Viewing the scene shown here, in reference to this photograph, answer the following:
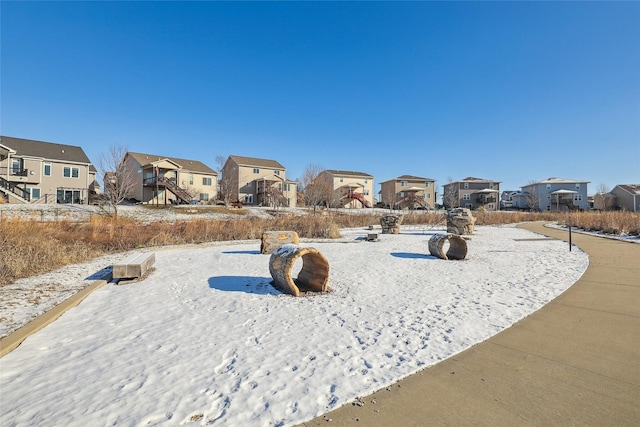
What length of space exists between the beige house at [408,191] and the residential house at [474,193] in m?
4.32

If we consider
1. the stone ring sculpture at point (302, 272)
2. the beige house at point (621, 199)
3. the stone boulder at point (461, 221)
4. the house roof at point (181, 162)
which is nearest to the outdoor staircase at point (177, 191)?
the house roof at point (181, 162)

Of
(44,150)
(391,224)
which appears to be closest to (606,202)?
(391,224)

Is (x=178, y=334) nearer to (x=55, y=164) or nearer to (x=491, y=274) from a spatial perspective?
(x=491, y=274)

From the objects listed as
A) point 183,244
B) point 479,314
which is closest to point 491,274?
point 479,314

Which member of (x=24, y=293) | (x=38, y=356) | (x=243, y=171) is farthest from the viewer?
(x=243, y=171)

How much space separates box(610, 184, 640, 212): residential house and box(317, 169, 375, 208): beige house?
3939 centimetres

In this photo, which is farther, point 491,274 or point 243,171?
point 243,171

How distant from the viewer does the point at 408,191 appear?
56.8m

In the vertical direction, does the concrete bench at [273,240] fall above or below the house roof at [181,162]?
below

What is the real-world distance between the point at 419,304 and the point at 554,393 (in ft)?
8.43

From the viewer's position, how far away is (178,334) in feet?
13.3

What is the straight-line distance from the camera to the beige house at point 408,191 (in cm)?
5564

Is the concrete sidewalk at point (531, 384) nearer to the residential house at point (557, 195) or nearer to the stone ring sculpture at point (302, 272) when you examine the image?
the stone ring sculpture at point (302, 272)

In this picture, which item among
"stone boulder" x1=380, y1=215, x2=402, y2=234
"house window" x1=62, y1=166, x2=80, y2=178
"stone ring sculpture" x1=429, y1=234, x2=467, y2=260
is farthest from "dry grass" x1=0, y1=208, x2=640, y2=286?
"house window" x1=62, y1=166, x2=80, y2=178
